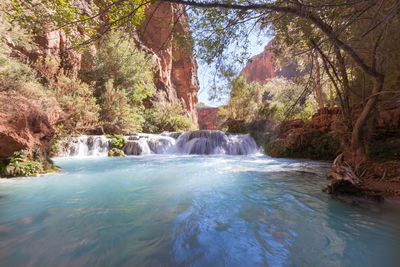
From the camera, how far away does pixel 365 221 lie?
82.2 inches

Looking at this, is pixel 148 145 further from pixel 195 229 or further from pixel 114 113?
pixel 195 229

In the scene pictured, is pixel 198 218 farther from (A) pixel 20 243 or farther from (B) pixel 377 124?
(B) pixel 377 124

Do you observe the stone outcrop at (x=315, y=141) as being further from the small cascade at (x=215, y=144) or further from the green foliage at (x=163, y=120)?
the green foliage at (x=163, y=120)

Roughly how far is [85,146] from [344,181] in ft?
41.9

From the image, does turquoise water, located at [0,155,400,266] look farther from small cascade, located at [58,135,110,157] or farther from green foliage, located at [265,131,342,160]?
small cascade, located at [58,135,110,157]

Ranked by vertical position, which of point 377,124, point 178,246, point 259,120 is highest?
point 259,120

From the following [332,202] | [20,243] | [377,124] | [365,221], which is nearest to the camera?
[20,243]

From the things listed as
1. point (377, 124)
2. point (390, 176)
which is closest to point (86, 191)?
point (390, 176)

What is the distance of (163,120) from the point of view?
19.5 metres

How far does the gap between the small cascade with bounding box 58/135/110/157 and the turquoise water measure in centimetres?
800

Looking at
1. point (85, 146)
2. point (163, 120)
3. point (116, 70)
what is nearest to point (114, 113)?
point (85, 146)

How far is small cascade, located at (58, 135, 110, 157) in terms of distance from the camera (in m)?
10.3

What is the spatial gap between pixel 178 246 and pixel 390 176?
3696mm

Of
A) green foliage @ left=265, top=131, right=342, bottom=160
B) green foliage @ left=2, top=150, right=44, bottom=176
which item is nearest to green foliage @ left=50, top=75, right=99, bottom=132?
green foliage @ left=2, top=150, right=44, bottom=176
